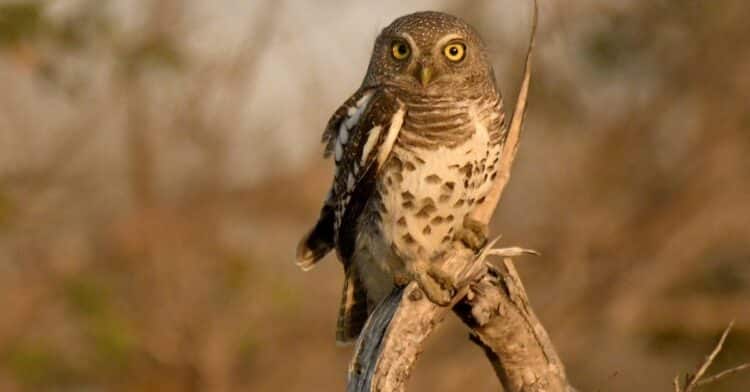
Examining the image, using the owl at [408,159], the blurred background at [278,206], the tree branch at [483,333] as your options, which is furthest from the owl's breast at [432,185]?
the blurred background at [278,206]

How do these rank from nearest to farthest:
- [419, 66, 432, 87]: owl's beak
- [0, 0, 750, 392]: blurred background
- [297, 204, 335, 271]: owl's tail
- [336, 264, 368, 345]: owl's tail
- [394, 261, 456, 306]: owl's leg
A: 1. [394, 261, 456, 306]: owl's leg
2. [419, 66, 432, 87]: owl's beak
3. [297, 204, 335, 271]: owl's tail
4. [336, 264, 368, 345]: owl's tail
5. [0, 0, 750, 392]: blurred background

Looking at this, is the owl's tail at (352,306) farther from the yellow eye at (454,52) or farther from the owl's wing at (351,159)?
the yellow eye at (454,52)

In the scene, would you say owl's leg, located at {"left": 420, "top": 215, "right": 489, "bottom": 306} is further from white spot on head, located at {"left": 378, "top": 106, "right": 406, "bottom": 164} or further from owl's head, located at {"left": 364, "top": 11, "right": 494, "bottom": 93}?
owl's head, located at {"left": 364, "top": 11, "right": 494, "bottom": 93}

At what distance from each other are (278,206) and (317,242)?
196 inches

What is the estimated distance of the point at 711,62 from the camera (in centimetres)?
1220

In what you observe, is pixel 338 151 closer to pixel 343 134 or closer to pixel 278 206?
pixel 343 134

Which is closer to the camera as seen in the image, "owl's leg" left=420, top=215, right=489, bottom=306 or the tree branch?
the tree branch

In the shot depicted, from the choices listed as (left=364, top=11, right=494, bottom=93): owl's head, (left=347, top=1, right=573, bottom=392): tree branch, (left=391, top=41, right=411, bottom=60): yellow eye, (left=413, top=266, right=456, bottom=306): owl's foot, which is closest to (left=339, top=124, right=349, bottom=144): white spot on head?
(left=364, top=11, right=494, bottom=93): owl's head

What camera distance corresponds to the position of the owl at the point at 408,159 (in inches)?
179

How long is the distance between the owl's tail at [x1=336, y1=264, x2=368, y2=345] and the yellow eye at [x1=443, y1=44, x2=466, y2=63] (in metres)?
0.81

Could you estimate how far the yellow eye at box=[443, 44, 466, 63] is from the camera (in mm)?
4895

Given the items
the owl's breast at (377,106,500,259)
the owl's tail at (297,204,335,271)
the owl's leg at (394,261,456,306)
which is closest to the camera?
the owl's leg at (394,261,456,306)

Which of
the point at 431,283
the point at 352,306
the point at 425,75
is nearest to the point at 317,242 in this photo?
the point at 352,306

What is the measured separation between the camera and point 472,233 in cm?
462
